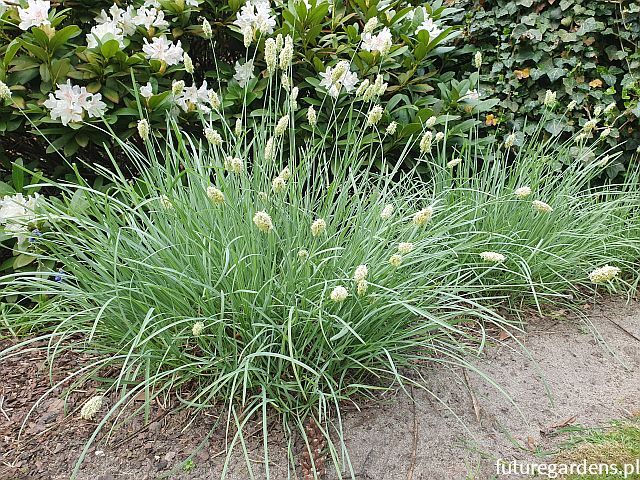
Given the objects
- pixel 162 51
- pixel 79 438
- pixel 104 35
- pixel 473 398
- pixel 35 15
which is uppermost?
pixel 35 15

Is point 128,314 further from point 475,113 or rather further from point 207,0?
point 475,113

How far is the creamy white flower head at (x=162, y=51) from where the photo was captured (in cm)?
256

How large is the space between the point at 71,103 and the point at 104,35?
36 cm

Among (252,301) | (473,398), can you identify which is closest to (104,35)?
(252,301)

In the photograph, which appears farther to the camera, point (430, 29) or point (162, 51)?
point (430, 29)

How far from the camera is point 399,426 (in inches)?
71.5

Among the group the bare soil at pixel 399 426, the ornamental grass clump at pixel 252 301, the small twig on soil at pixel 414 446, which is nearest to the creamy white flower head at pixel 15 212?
the ornamental grass clump at pixel 252 301

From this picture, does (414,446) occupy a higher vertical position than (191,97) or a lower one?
lower

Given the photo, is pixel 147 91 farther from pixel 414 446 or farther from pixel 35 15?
pixel 414 446

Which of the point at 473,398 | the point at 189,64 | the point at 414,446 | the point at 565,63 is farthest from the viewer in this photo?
the point at 565,63

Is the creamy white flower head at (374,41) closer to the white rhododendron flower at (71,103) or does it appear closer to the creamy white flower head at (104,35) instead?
the creamy white flower head at (104,35)

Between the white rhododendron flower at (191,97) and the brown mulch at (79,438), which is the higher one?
the white rhododendron flower at (191,97)

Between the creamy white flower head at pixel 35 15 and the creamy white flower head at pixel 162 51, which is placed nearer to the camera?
the creamy white flower head at pixel 35 15

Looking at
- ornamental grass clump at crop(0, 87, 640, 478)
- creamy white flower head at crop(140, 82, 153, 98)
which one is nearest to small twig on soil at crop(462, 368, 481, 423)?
ornamental grass clump at crop(0, 87, 640, 478)
